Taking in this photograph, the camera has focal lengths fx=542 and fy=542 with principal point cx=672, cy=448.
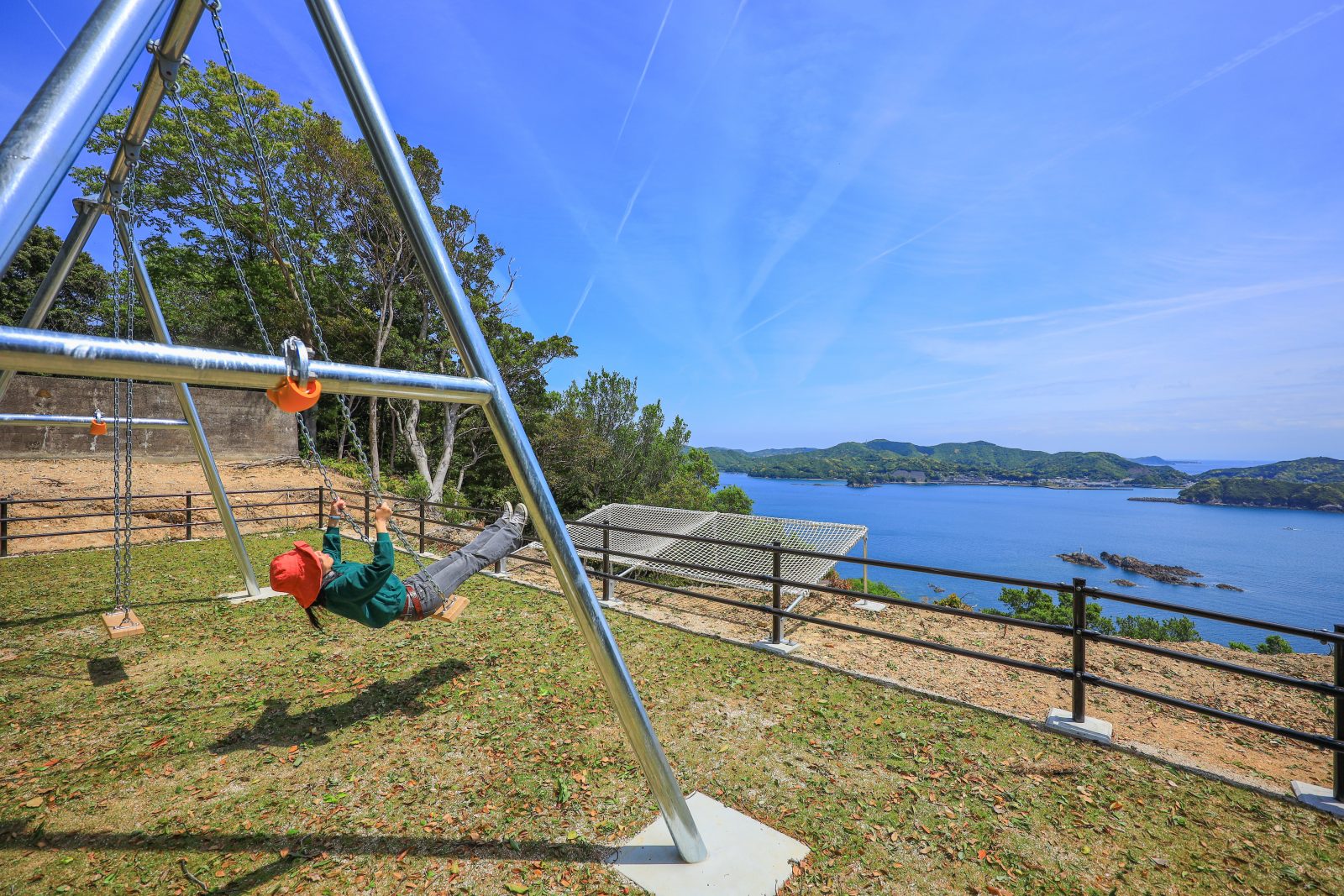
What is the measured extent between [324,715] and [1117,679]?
284 inches

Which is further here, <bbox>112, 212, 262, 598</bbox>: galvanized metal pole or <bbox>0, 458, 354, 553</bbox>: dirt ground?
<bbox>0, 458, 354, 553</bbox>: dirt ground

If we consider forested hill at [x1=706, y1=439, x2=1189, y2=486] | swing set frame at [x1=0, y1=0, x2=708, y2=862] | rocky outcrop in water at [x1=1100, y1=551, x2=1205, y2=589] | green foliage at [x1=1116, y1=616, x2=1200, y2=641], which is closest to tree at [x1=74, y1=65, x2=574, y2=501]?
swing set frame at [x1=0, y1=0, x2=708, y2=862]

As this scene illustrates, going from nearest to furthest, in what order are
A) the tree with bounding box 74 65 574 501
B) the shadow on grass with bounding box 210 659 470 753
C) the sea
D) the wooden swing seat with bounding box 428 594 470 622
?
the shadow on grass with bounding box 210 659 470 753 → the wooden swing seat with bounding box 428 594 470 622 → the tree with bounding box 74 65 574 501 → the sea

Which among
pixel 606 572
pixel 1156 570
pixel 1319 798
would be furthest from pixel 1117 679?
pixel 1156 570

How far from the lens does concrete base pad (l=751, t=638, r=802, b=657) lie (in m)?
5.16

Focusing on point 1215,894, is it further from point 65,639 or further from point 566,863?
point 65,639

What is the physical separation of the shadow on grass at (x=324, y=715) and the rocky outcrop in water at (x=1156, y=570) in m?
70.2

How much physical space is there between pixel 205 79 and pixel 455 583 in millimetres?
21875

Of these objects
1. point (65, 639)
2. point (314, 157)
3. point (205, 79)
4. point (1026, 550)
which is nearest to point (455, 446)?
point (314, 157)

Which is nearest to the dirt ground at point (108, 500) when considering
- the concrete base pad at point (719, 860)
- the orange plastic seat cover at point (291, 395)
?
the concrete base pad at point (719, 860)

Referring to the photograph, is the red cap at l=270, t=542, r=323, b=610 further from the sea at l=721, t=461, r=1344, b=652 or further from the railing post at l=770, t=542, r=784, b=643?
the sea at l=721, t=461, r=1344, b=652

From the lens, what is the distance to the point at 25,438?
11438 millimetres

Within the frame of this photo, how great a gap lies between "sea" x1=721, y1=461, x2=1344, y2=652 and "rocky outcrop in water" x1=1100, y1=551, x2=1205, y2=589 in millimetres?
885

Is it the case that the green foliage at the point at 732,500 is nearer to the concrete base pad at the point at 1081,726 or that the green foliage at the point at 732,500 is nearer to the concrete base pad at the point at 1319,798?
the concrete base pad at the point at 1081,726
